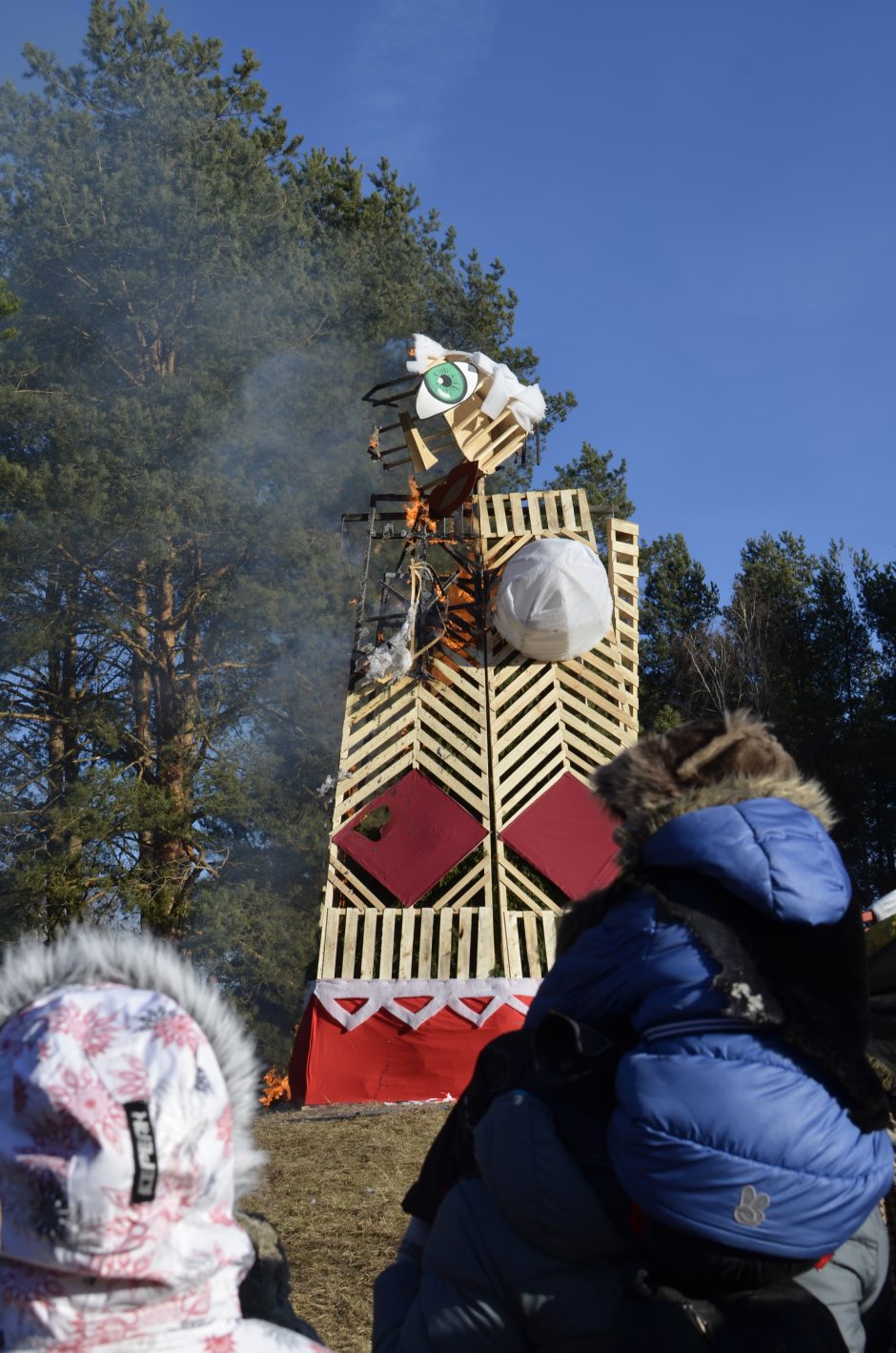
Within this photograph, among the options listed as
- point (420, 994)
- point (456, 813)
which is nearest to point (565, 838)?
point (456, 813)

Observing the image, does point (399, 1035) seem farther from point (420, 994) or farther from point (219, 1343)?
point (219, 1343)

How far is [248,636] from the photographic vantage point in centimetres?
1557

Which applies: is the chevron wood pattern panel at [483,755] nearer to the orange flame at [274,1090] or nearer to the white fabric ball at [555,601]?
the white fabric ball at [555,601]

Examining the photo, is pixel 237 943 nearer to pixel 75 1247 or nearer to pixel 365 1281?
pixel 365 1281

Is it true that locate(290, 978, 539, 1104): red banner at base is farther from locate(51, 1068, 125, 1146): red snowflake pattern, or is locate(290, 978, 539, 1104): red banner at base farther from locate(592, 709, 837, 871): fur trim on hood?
locate(51, 1068, 125, 1146): red snowflake pattern

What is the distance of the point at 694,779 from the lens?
181 cm

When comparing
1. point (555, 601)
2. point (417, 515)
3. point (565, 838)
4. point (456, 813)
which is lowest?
point (565, 838)

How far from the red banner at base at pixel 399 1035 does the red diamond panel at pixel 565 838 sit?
2.50ft

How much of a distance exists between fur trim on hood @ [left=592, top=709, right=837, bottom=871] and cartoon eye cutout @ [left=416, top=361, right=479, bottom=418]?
22.8 ft

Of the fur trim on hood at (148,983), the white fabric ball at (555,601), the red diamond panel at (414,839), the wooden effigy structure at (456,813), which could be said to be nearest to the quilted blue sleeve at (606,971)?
the fur trim on hood at (148,983)

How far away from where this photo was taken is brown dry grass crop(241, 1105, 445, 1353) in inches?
131

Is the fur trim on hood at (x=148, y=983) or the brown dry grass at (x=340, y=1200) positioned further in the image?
the brown dry grass at (x=340, y=1200)

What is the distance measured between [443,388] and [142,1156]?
25.8 feet

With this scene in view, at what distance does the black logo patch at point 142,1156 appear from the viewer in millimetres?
1195
